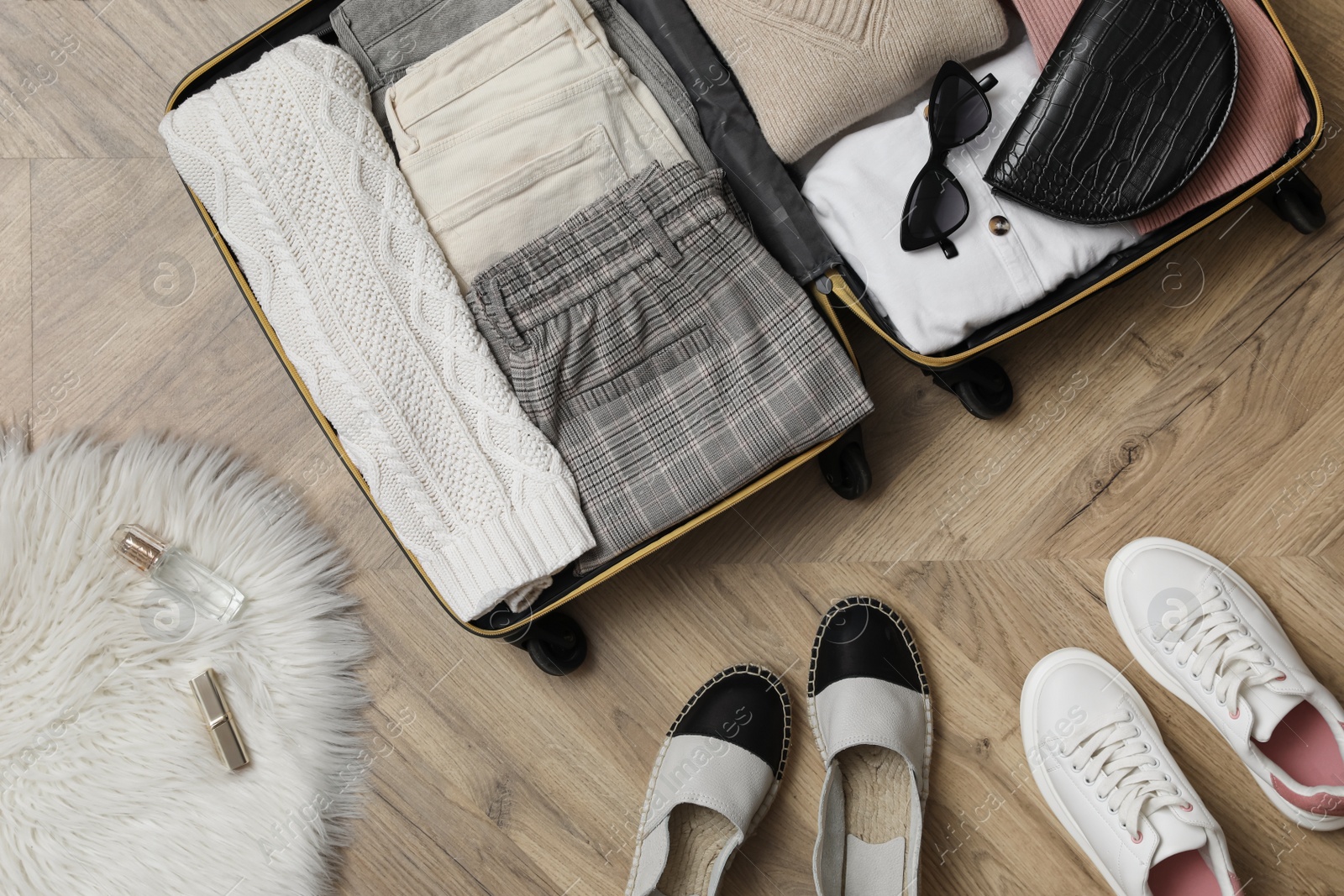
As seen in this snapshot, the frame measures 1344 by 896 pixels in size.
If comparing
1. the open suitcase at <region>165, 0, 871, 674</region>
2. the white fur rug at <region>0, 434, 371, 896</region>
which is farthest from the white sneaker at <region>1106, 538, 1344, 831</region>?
the white fur rug at <region>0, 434, 371, 896</region>

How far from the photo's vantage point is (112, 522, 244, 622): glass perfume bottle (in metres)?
0.96

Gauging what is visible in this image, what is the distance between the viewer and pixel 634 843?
3.23ft

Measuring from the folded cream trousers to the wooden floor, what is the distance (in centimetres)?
38

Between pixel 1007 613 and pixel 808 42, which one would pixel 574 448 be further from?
pixel 1007 613

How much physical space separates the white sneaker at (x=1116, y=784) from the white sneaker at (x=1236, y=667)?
68 mm

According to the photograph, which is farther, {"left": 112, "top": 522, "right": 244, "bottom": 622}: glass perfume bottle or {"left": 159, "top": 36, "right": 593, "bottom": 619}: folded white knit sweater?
{"left": 112, "top": 522, "right": 244, "bottom": 622}: glass perfume bottle

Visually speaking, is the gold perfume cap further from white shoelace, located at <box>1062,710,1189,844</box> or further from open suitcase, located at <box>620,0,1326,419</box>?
white shoelace, located at <box>1062,710,1189,844</box>

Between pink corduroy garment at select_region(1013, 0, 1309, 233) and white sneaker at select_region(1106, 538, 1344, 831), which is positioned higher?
pink corduroy garment at select_region(1013, 0, 1309, 233)

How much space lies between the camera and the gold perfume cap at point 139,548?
3.10 feet

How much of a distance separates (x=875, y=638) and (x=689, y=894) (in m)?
0.38

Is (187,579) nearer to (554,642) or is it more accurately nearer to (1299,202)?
(554,642)

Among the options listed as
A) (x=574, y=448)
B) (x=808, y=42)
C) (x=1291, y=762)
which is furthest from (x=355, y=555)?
(x=1291, y=762)

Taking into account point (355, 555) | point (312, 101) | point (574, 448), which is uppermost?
point (312, 101)

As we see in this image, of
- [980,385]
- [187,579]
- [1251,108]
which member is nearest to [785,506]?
[980,385]
